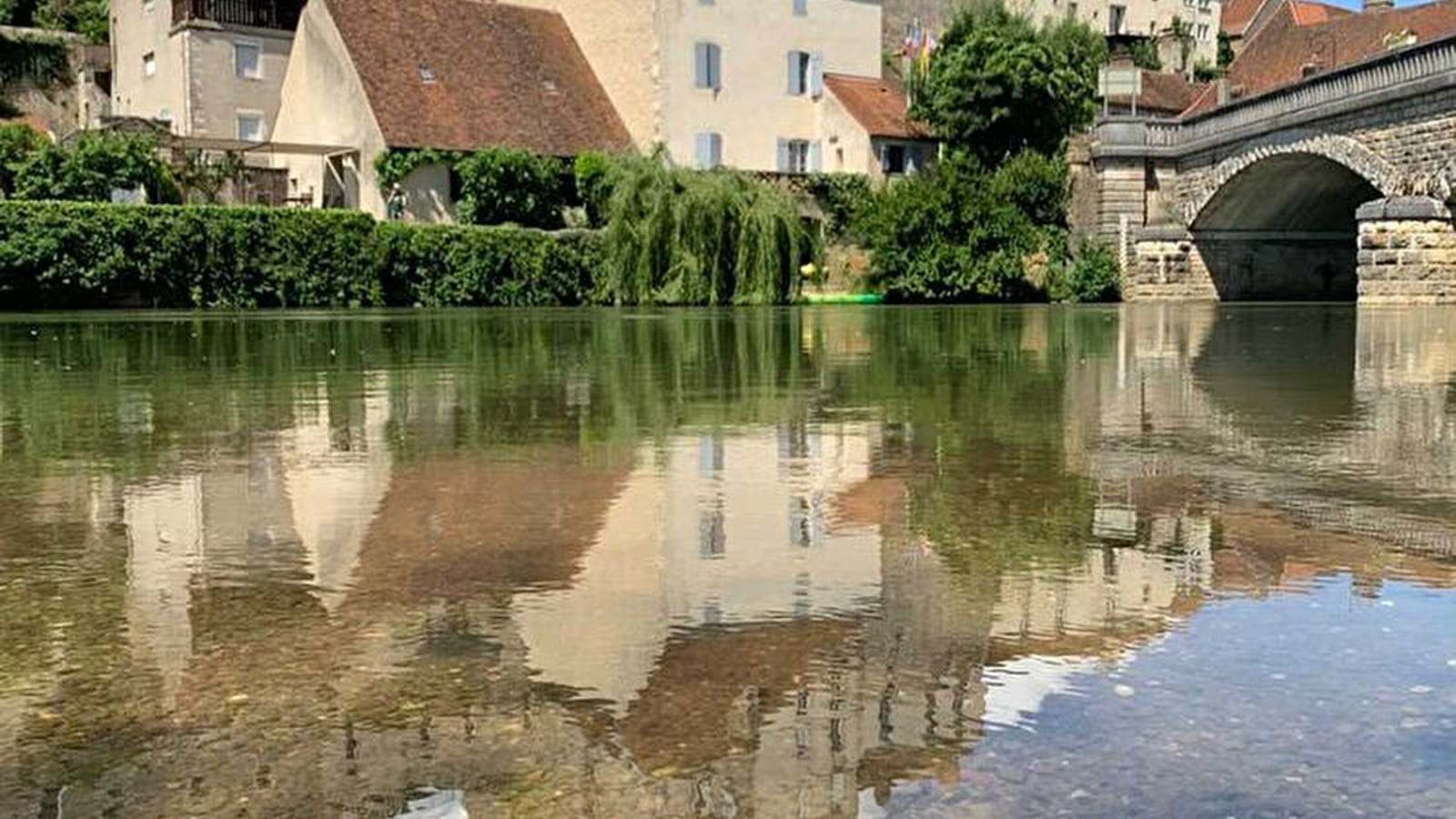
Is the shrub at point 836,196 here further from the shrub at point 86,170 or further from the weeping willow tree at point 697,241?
the shrub at point 86,170

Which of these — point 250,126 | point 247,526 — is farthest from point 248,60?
point 247,526

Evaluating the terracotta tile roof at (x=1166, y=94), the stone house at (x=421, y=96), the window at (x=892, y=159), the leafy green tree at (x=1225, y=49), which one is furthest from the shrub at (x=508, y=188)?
the leafy green tree at (x=1225, y=49)

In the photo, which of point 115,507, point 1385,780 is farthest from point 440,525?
point 1385,780

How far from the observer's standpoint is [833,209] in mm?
48906

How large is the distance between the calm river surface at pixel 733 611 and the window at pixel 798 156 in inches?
1676

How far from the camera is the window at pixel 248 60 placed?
47.8 m

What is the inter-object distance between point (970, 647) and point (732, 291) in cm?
3402

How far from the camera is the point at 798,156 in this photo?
2050 inches

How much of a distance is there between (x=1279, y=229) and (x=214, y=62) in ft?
108

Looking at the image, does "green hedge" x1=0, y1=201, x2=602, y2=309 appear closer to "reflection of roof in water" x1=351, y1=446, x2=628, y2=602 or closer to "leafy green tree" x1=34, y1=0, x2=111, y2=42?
"reflection of roof in water" x1=351, y1=446, x2=628, y2=602

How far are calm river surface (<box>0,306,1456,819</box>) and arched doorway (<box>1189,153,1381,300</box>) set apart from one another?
3175cm

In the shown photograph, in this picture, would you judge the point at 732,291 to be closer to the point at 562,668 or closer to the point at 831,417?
the point at 831,417

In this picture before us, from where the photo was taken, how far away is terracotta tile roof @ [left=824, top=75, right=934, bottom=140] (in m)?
50.6

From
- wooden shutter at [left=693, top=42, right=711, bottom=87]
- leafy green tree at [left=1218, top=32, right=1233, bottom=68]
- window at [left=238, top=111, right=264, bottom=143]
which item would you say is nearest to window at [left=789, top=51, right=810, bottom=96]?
wooden shutter at [left=693, top=42, right=711, bottom=87]
